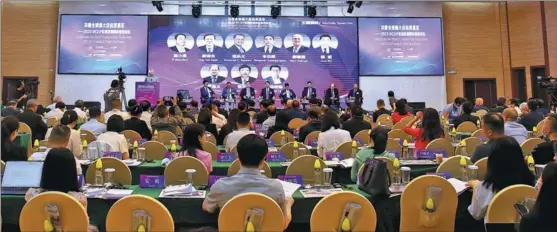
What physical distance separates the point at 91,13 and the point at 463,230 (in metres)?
13.6

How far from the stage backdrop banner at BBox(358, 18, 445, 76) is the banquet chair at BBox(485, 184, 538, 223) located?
12.0m

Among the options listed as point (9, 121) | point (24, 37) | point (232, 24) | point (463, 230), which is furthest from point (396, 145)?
point (24, 37)

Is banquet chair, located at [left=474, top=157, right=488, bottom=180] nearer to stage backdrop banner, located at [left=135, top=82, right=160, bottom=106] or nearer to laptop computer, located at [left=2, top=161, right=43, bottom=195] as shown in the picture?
laptop computer, located at [left=2, top=161, right=43, bottom=195]

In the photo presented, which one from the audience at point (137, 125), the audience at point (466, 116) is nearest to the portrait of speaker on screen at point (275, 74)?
the audience at point (466, 116)

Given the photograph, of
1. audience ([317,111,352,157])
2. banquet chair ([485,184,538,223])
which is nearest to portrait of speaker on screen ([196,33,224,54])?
audience ([317,111,352,157])

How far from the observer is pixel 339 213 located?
87.7 inches

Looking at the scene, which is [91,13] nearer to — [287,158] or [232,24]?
[232,24]

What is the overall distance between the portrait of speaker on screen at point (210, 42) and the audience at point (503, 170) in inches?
A: 476

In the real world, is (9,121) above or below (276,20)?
below

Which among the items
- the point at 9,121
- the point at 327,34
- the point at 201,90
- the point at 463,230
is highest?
the point at 327,34

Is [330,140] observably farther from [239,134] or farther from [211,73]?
[211,73]

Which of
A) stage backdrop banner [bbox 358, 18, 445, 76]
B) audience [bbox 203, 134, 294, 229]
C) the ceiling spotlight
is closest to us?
audience [bbox 203, 134, 294, 229]

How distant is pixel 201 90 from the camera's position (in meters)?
13.1

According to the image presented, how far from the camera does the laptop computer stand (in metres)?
2.68
